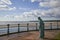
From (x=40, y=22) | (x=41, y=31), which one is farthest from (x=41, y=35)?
(x=40, y=22)

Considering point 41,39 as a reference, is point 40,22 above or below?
above

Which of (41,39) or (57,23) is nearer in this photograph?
(41,39)

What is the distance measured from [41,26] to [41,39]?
40.1 inches

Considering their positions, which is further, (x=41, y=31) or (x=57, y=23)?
(x=57, y=23)

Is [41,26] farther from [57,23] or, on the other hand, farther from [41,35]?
[57,23]

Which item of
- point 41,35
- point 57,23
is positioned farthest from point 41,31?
point 57,23

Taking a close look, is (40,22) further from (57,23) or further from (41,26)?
(57,23)

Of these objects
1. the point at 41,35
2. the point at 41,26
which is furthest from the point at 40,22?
the point at 41,35

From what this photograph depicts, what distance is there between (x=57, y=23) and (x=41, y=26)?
28.1ft

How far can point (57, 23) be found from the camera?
62.4 feet

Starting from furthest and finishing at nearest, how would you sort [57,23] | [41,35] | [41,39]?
[57,23]
[41,35]
[41,39]

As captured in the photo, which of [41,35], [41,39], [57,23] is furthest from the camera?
[57,23]

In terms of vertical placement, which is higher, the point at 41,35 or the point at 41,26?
the point at 41,26

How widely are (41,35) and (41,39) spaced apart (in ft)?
2.46
